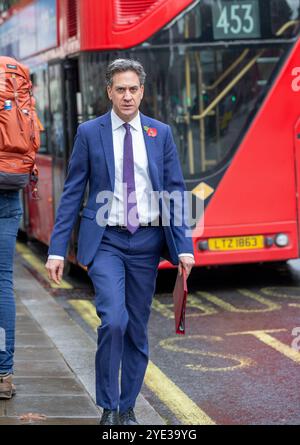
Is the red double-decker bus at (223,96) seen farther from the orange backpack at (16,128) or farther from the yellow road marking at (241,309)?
the orange backpack at (16,128)

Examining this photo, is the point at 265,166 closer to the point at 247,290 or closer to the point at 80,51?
the point at 247,290

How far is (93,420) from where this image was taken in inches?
224

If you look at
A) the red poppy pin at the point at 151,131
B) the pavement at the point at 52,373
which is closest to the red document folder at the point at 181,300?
the pavement at the point at 52,373

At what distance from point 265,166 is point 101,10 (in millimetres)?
2097

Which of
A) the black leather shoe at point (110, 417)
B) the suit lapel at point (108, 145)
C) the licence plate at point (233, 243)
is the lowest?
the black leather shoe at point (110, 417)

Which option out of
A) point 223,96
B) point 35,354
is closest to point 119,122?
point 35,354

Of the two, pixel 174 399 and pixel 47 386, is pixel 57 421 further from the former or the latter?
pixel 174 399

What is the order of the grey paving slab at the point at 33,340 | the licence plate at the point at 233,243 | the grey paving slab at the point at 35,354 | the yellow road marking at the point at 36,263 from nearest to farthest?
the grey paving slab at the point at 35,354, the grey paving slab at the point at 33,340, the licence plate at the point at 233,243, the yellow road marking at the point at 36,263

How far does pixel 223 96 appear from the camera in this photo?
10.4 m

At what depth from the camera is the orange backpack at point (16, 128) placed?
6.14 m

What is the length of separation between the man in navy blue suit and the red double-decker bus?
14.8 feet

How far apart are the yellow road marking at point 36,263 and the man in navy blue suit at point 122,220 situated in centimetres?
548

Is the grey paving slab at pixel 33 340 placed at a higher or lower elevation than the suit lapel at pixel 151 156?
lower

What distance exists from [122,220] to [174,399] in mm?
1574
